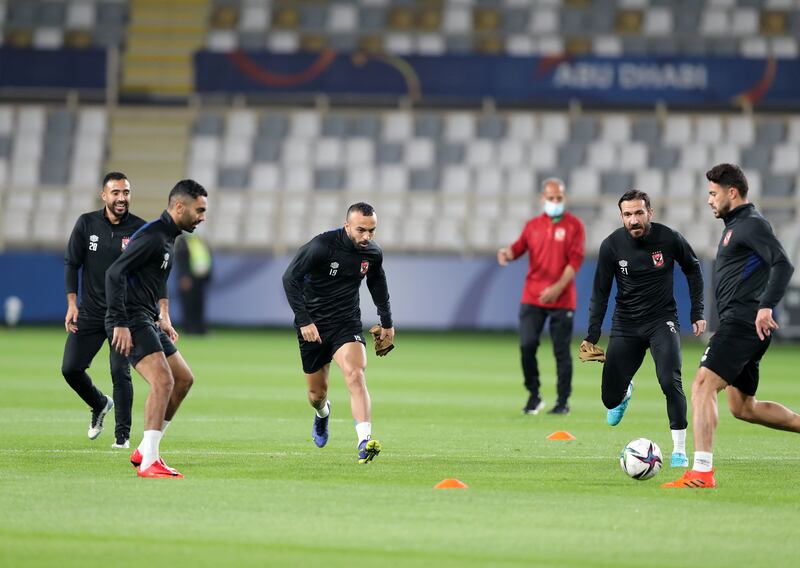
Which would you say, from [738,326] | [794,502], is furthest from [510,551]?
[738,326]

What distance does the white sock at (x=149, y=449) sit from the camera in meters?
10.2

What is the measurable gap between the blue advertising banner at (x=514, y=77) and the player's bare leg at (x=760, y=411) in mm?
24142

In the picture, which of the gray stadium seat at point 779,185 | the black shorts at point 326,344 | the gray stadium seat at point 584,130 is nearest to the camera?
the black shorts at point 326,344

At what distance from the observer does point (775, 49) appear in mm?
35906

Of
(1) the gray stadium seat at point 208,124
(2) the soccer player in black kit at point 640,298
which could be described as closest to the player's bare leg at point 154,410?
(2) the soccer player in black kit at point 640,298

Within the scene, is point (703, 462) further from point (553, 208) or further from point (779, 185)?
point (779, 185)

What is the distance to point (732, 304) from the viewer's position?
403 inches

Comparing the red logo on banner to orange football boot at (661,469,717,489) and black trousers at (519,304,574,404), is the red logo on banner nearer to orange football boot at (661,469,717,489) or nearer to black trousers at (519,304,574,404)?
orange football boot at (661,469,717,489)

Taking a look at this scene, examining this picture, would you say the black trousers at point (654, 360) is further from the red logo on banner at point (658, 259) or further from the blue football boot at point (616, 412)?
the red logo on banner at point (658, 259)

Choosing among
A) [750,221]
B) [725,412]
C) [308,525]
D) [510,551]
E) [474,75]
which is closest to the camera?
[510,551]

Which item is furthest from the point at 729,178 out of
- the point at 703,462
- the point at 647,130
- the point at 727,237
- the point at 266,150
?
the point at 266,150

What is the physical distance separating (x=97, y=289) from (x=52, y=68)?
24413 mm

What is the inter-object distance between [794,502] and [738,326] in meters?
1.36

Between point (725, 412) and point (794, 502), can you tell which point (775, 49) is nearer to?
point (725, 412)
